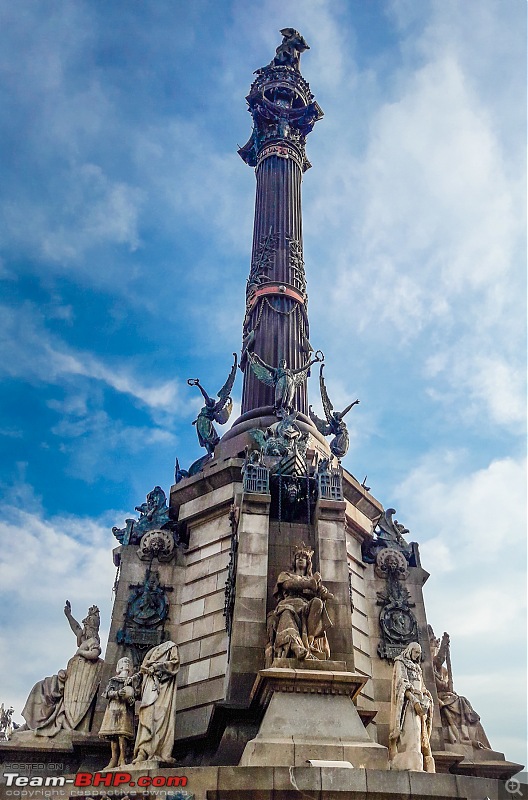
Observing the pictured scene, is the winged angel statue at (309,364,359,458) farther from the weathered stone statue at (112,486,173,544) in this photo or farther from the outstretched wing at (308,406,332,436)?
the weathered stone statue at (112,486,173,544)

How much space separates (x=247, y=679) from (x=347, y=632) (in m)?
2.55

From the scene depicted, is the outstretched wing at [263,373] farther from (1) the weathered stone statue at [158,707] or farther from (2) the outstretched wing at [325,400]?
(1) the weathered stone statue at [158,707]

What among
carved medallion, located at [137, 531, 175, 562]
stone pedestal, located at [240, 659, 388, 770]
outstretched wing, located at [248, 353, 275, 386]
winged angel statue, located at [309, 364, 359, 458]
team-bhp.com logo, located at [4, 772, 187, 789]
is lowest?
team-bhp.com logo, located at [4, 772, 187, 789]

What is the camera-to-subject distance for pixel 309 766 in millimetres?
11086

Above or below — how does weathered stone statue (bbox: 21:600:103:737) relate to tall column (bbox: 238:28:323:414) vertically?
below

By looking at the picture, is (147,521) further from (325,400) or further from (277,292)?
(277,292)

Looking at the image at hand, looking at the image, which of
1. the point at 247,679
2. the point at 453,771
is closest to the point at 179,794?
the point at 247,679

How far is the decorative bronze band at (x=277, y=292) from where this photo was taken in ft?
89.9

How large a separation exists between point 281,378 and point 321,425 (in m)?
2.79

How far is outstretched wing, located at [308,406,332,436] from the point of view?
24.4 meters

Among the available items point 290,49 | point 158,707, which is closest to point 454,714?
point 158,707

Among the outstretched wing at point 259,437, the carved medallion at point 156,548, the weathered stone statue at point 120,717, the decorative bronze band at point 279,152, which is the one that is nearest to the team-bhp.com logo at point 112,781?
the weathered stone statue at point 120,717

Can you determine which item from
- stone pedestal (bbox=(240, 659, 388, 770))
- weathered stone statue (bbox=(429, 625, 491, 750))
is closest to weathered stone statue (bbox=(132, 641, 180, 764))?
stone pedestal (bbox=(240, 659, 388, 770))

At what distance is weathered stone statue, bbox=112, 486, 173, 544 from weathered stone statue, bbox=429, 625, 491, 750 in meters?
9.17
